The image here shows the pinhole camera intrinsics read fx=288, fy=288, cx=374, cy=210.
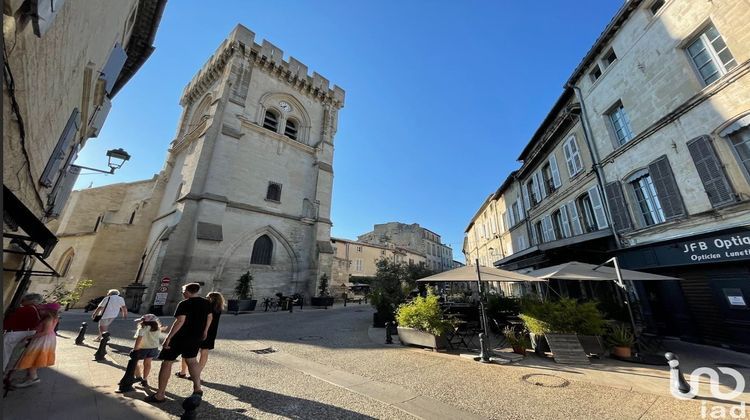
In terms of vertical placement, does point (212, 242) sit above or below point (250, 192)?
below

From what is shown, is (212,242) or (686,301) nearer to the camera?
(686,301)

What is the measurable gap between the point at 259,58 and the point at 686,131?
20911mm

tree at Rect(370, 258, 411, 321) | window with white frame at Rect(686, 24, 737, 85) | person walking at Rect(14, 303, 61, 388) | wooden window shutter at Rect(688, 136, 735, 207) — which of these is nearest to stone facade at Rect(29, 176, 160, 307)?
tree at Rect(370, 258, 411, 321)

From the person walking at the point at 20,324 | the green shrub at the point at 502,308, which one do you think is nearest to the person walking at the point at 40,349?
the person walking at the point at 20,324

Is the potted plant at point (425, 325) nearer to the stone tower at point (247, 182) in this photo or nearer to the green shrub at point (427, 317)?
the green shrub at point (427, 317)

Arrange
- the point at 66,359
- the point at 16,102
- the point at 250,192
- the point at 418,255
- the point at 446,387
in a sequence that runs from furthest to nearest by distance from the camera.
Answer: the point at 418,255 < the point at 250,192 < the point at 66,359 < the point at 446,387 < the point at 16,102

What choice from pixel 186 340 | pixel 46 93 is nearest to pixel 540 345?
pixel 186 340

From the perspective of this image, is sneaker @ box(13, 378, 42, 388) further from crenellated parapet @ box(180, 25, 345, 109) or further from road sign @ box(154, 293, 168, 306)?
crenellated parapet @ box(180, 25, 345, 109)

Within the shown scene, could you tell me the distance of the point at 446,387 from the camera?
479 cm

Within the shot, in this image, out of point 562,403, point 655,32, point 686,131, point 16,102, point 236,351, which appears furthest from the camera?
point 655,32

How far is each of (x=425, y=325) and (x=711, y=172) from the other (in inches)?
312

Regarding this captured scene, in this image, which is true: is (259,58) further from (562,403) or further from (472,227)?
(472,227)

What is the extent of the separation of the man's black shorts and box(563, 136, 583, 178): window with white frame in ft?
44.4

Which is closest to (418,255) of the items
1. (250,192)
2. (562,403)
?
(250,192)
